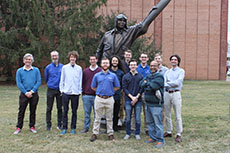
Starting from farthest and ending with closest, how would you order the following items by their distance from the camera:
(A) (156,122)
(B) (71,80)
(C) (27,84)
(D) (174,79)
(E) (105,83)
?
(C) (27,84), (B) (71,80), (D) (174,79), (E) (105,83), (A) (156,122)

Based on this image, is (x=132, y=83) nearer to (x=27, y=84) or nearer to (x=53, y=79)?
(x=53, y=79)

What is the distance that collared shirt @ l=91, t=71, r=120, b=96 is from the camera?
5.53 m

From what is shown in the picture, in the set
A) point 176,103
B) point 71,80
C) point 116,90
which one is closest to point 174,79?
point 176,103

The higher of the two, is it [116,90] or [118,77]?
[118,77]

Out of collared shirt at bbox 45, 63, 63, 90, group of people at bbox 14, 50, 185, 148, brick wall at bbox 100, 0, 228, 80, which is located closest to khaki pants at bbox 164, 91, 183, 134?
group of people at bbox 14, 50, 185, 148

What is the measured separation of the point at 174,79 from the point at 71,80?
2432 millimetres

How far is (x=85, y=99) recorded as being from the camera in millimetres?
6168

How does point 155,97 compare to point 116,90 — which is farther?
point 116,90

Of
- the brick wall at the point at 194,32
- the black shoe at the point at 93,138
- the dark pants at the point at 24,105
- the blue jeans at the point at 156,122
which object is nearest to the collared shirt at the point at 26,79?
the dark pants at the point at 24,105

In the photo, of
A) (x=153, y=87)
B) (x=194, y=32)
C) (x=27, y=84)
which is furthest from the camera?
(x=194, y=32)

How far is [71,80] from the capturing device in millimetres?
6047

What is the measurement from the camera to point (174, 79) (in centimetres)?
565

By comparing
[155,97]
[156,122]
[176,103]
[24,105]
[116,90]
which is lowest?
[156,122]

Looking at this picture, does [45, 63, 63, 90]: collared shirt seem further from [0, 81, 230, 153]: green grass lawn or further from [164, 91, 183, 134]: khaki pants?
[164, 91, 183, 134]: khaki pants
